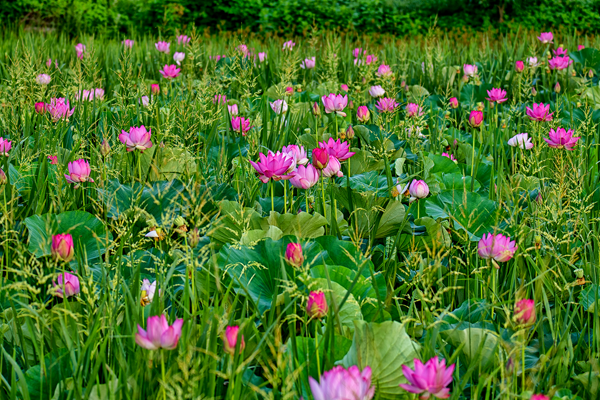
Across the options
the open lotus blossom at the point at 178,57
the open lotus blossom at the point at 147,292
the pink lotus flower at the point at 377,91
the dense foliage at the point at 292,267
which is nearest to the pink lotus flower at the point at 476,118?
the dense foliage at the point at 292,267

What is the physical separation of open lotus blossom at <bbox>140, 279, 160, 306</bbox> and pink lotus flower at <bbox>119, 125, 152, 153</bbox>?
604 millimetres

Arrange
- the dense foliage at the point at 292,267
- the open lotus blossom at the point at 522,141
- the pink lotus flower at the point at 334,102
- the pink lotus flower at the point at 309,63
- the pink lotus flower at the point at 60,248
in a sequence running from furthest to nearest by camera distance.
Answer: the pink lotus flower at the point at 309,63, the pink lotus flower at the point at 334,102, the open lotus blossom at the point at 522,141, the pink lotus flower at the point at 60,248, the dense foliage at the point at 292,267

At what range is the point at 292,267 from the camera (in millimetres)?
1184

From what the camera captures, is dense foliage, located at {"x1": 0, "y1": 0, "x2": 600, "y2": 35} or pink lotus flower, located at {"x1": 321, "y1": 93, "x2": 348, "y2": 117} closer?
pink lotus flower, located at {"x1": 321, "y1": 93, "x2": 348, "y2": 117}

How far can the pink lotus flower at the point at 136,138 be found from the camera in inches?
61.7

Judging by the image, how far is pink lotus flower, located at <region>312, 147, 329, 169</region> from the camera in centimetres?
131

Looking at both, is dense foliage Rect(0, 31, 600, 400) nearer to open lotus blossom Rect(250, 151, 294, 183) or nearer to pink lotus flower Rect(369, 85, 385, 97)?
open lotus blossom Rect(250, 151, 294, 183)

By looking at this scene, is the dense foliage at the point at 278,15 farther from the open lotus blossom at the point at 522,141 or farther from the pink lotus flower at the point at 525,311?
the pink lotus flower at the point at 525,311

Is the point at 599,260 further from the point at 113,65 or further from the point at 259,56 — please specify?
the point at 113,65

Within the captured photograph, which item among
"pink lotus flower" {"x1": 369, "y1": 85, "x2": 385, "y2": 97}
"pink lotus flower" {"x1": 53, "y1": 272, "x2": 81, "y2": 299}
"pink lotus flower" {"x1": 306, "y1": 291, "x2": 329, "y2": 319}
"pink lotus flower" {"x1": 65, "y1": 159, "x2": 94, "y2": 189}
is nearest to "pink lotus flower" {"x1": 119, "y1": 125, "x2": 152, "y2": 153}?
"pink lotus flower" {"x1": 65, "y1": 159, "x2": 94, "y2": 189}

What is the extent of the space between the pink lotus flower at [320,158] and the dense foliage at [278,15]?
223 inches

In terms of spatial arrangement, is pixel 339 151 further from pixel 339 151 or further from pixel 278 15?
pixel 278 15

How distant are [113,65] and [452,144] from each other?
2.45 metres

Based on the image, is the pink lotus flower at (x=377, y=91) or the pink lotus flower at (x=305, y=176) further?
the pink lotus flower at (x=377, y=91)
